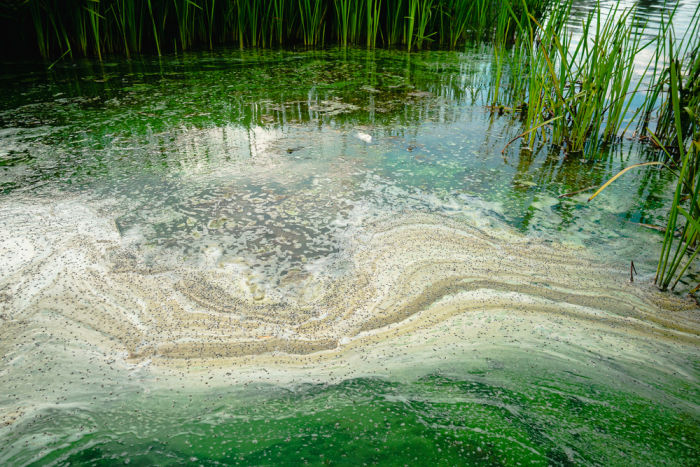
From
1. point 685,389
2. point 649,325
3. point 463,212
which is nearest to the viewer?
point 685,389

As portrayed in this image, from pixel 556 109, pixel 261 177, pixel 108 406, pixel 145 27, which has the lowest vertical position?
pixel 108 406

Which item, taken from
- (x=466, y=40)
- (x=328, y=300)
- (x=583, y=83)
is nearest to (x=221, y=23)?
(x=466, y=40)

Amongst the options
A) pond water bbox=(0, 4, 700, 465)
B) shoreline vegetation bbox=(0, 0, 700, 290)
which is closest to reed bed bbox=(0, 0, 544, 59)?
shoreline vegetation bbox=(0, 0, 700, 290)

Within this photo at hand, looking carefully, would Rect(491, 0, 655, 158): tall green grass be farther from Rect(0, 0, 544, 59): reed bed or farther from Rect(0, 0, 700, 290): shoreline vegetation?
Rect(0, 0, 544, 59): reed bed

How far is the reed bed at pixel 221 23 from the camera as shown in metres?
3.30

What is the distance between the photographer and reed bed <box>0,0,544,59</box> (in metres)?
3.30

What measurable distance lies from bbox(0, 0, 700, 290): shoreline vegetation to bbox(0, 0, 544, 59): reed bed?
10mm

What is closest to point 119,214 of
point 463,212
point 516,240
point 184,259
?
point 184,259

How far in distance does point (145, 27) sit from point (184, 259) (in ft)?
11.0

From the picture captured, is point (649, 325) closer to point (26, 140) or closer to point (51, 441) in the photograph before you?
point (51, 441)

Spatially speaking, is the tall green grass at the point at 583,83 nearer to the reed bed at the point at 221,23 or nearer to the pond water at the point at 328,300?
the pond water at the point at 328,300

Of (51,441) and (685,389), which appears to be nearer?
(51,441)

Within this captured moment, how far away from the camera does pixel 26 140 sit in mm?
1983

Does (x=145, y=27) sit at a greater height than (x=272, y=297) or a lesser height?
greater
